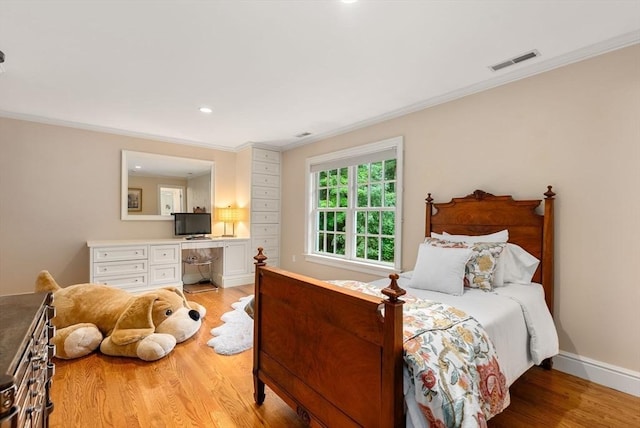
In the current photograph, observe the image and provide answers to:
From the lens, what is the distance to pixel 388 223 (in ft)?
12.4

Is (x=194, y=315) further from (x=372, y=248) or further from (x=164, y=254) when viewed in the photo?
(x=372, y=248)

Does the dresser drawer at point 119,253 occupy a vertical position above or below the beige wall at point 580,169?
below

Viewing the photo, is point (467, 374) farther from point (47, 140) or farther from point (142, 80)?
point (47, 140)

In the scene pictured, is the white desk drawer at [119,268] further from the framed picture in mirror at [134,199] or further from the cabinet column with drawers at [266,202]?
the cabinet column with drawers at [266,202]

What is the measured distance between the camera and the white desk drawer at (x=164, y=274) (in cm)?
425

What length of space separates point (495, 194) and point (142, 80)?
131 inches

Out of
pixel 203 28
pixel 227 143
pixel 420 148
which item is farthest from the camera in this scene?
pixel 227 143

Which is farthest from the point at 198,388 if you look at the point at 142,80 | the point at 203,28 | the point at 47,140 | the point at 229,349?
the point at 47,140

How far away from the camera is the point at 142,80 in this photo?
2783 millimetres

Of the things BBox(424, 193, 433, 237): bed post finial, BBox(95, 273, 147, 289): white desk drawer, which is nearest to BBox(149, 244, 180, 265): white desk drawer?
BBox(95, 273, 147, 289): white desk drawer

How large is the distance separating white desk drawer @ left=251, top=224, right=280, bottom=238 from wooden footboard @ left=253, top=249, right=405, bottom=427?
3.21 meters

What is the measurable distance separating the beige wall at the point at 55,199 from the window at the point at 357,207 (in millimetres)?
2641

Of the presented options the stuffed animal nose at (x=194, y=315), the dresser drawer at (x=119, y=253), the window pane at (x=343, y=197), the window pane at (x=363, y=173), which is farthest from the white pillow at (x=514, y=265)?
the dresser drawer at (x=119, y=253)

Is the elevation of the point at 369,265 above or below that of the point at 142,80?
below
